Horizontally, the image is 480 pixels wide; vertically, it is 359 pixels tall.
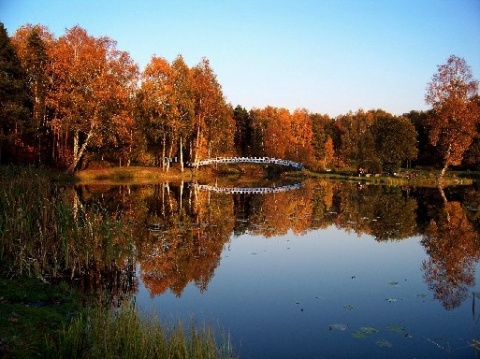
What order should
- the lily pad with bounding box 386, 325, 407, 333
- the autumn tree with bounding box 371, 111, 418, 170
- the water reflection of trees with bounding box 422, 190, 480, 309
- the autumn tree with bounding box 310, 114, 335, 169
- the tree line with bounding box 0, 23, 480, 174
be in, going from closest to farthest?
1. the lily pad with bounding box 386, 325, 407, 333
2. the water reflection of trees with bounding box 422, 190, 480, 309
3. the tree line with bounding box 0, 23, 480, 174
4. the autumn tree with bounding box 371, 111, 418, 170
5. the autumn tree with bounding box 310, 114, 335, 169

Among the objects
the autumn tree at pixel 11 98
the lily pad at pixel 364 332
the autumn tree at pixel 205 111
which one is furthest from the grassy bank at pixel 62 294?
the autumn tree at pixel 205 111

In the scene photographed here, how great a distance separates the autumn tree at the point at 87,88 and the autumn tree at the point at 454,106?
30149 millimetres

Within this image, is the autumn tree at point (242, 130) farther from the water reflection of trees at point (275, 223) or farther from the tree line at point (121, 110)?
the water reflection of trees at point (275, 223)

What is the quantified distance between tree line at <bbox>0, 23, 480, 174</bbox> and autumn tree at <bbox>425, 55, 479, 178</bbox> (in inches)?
3.6

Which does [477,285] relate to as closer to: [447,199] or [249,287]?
[249,287]

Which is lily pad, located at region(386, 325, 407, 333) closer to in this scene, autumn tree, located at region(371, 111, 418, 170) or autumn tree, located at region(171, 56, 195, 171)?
autumn tree, located at region(171, 56, 195, 171)

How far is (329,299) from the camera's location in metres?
10.1

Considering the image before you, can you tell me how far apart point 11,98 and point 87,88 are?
6199 mm

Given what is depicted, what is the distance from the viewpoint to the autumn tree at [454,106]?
41500 millimetres

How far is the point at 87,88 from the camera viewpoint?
3697 cm

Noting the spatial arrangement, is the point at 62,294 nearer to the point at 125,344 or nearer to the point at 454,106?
the point at 125,344

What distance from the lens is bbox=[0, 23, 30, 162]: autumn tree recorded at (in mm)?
31625

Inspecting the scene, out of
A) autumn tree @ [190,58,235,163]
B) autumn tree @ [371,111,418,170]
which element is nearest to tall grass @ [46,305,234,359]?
autumn tree @ [190,58,235,163]

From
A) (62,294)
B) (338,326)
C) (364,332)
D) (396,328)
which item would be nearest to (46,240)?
(62,294)
